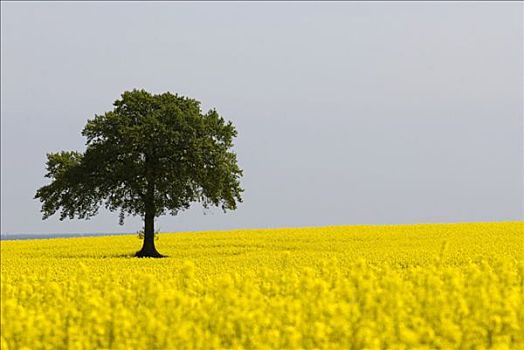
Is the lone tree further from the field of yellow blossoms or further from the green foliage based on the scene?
the field of yellow blossoms

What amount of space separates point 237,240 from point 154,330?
3618 centimetres

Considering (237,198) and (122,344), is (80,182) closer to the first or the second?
(237,198)

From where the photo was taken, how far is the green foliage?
39312mm

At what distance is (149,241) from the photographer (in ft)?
133

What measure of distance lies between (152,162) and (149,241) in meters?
4.01

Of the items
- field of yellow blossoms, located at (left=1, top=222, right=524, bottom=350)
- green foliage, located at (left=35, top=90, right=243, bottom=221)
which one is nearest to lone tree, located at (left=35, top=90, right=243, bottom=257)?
green foliage, located at (left=35, top=90, right=243, bottom=221)

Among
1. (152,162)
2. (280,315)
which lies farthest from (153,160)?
(280,315)

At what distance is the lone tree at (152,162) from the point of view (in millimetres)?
39344

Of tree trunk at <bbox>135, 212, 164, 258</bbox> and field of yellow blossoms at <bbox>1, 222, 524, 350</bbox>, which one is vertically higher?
tree trunk at <bbox>135, 212, 164, 258</bbox>

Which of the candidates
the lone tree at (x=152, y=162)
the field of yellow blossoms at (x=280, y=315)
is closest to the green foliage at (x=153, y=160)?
the lone tree at (x=152, y=162)

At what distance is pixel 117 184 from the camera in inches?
1585

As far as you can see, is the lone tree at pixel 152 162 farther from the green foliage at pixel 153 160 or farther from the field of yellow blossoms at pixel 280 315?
the field of yellow blossoms at pixel 280 315

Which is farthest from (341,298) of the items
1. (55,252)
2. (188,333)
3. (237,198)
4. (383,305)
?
(55,252)

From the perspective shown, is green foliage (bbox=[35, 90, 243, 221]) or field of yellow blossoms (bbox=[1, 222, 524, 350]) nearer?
field of yellow blossoms (bbox=[1, 222, 524, 350])
